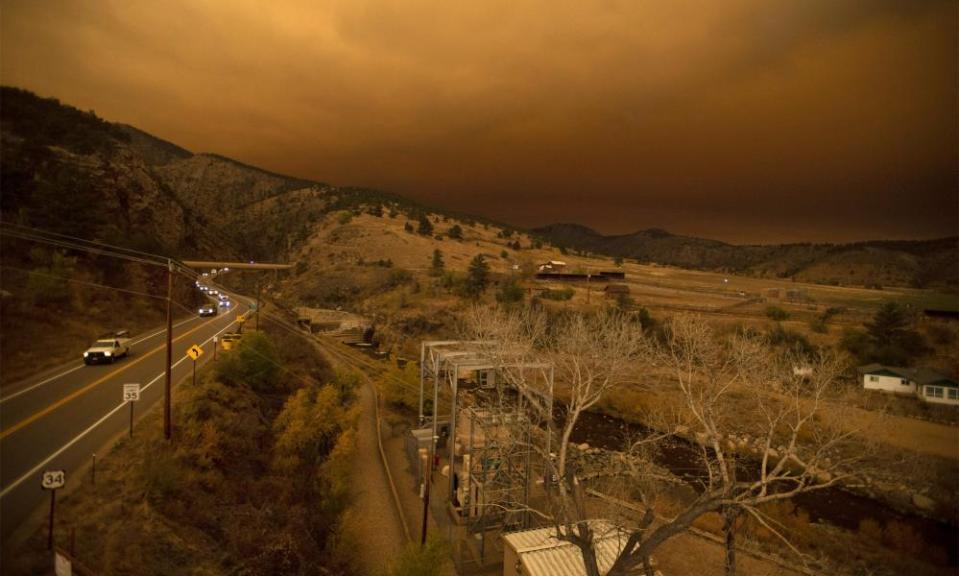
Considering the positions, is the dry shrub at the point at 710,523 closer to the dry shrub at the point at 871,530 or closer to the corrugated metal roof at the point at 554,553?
the dry shrub at the point at 871,530

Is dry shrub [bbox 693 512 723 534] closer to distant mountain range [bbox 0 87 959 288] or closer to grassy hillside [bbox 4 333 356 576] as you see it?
grassy hillside [bbox 4 333 356 576]

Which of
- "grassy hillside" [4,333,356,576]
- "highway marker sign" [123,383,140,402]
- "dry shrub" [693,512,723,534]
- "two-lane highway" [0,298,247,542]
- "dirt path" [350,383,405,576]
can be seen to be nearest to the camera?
"grassy hillside" [4,333,356,576]

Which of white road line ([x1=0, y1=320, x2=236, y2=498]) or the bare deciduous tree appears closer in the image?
the bare deciduous tree

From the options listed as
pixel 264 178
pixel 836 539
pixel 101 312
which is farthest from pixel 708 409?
pixel 264 178

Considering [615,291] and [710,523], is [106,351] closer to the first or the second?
[710,523]

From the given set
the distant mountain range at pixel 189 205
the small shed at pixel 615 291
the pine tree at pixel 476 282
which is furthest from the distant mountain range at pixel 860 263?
the pine tree at pixel 476 282

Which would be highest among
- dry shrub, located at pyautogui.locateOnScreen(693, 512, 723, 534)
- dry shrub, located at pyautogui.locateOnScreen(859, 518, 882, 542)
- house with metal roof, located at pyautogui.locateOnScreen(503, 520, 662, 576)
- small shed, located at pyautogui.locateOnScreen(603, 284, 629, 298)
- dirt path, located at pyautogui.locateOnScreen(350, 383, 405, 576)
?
small shed, located at pyautogui.locateOnScreen(603, 284, 629, 298)

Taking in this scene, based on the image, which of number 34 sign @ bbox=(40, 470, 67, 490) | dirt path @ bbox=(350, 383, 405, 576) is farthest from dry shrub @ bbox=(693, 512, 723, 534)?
number 34 sign @ bbox=(40, 470, 67, 490)
